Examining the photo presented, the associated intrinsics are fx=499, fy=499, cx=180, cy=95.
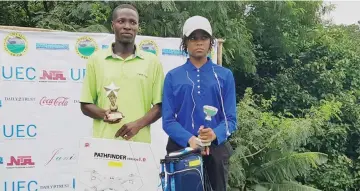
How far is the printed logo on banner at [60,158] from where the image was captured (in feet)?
15.6

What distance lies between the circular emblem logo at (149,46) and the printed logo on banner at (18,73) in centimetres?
111

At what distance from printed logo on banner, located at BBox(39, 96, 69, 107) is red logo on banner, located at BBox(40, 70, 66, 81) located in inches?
7.3

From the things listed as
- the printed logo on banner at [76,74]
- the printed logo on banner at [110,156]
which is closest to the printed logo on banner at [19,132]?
the printed logo on banner at [76,74]

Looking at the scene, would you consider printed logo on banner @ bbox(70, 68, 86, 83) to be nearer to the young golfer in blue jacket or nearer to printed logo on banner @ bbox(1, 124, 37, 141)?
printed logo on banner @ bbox(1, 124, 37, 141)

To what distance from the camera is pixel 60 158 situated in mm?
4816

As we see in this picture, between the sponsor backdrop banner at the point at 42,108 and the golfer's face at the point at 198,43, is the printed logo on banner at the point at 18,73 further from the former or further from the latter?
the golfer's face at the point at 198,43

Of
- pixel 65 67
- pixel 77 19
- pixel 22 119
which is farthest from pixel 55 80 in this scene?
pixel 77 19

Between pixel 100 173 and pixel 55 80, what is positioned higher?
pixel 55 80

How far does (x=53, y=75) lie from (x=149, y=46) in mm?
1011

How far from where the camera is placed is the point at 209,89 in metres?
2.93

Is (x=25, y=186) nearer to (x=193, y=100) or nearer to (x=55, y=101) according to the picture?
(x=55, y=101)

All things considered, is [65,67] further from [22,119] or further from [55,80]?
[22,119]

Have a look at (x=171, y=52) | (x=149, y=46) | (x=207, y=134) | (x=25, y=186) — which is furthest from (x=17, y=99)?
(x=207, y=134)

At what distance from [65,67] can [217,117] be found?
230 cm
